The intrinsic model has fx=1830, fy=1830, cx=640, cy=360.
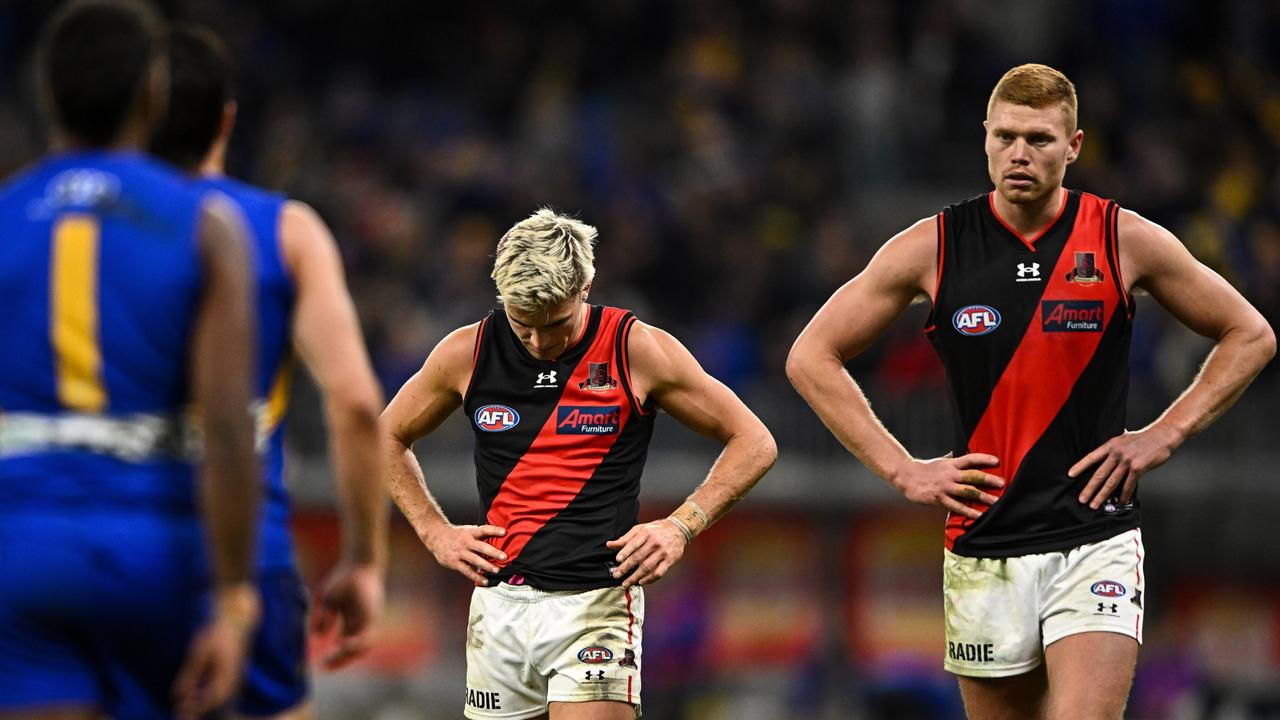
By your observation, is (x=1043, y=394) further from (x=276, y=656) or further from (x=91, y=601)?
(x=91, y=601)

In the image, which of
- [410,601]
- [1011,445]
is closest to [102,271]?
[1011,445]

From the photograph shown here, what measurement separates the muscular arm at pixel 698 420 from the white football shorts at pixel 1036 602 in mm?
948

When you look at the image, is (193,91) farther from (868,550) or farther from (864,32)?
(864,32)

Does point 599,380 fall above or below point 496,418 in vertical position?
above

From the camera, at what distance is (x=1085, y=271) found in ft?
22.8

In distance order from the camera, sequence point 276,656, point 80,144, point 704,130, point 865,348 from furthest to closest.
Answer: point 704,130 < point 865,348 < point 276,656 < point 80,144

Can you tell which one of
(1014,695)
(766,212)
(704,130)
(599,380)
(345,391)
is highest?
(704,130)

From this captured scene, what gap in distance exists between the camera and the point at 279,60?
2008 centimetres

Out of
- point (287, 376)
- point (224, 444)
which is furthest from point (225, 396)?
point (287, 376)

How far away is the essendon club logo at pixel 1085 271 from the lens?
6930 mm

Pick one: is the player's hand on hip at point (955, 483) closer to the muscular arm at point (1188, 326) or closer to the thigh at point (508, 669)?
the muscular arm at point (1188, 326)

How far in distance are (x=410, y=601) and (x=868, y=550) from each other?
378cm

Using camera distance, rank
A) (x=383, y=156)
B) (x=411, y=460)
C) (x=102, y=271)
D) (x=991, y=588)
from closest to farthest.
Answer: (x=102, y=271) → (x=991, y=588) → (x=411, y=460) → (x=383, y=156)

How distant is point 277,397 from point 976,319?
10.1ft
